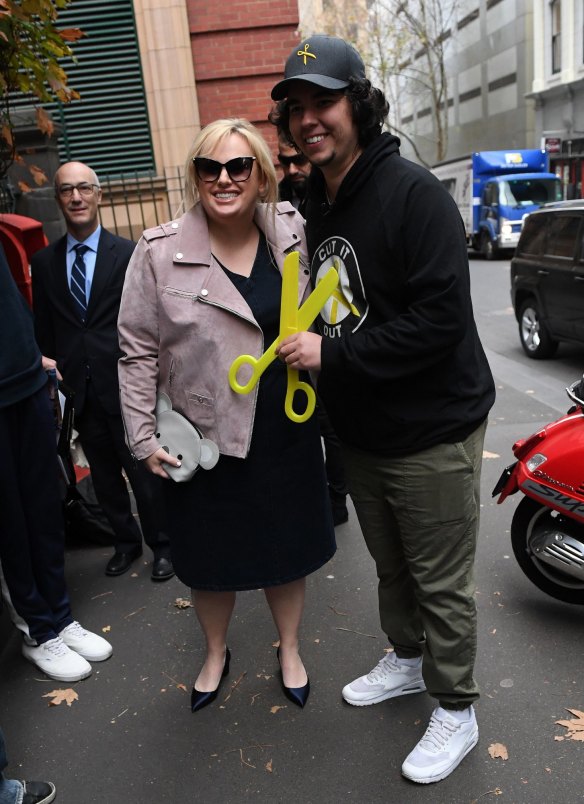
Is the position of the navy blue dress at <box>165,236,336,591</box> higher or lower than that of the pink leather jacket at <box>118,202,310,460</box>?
lower

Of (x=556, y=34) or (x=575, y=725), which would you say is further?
(x=556, y=34)

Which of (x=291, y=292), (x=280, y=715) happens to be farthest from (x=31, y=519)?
(x=291, y=292)

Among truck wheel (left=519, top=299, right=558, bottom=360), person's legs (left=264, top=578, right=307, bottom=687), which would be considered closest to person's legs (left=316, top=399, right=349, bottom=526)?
person's legs (left=264, top=578, right=307, bottom=687)

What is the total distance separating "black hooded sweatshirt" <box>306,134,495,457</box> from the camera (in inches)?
84.2

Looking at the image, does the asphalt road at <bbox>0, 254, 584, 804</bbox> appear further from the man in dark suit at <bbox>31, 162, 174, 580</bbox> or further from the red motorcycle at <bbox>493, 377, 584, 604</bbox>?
the man in dark suit at <bbox>31, 162, 174, 580</bbox>

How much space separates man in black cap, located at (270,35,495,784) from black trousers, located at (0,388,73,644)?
133 cm

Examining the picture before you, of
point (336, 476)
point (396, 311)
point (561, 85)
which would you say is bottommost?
point (336, 476)

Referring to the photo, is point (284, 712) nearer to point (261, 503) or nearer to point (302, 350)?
point (261, 503)

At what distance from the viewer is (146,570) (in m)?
4.36

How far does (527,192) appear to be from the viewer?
71.5ft

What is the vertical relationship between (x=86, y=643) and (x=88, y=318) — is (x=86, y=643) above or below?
below

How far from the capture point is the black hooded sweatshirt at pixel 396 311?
2.14m

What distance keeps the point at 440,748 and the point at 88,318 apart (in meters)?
2.71

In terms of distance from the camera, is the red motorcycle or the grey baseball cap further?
the red motorcycle
